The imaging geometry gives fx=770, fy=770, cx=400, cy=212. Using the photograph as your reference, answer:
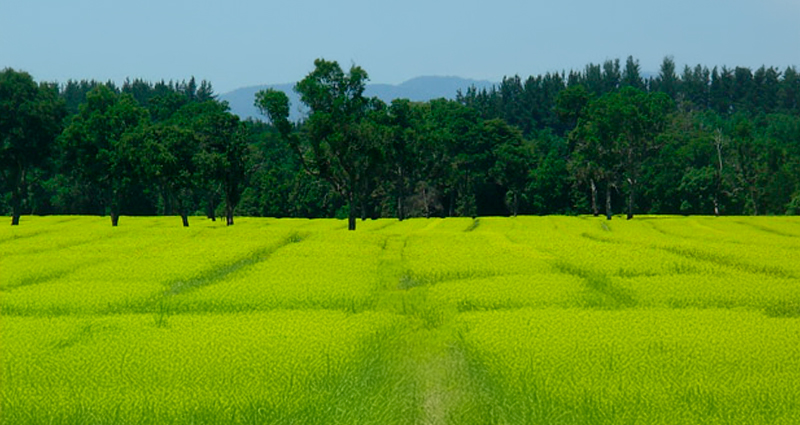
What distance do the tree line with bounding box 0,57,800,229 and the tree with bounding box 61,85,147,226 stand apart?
12 centimetres

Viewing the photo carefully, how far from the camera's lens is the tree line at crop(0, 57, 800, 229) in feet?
192

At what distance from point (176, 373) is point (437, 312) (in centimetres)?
744

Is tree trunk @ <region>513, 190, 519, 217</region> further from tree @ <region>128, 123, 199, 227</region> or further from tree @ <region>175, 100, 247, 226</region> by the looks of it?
tree @ <region>128, 123, 199, 227</region>

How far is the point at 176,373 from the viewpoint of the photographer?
1201 centimetres

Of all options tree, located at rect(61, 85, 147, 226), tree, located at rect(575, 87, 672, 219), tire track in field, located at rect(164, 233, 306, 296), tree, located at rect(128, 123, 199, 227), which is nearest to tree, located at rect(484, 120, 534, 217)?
tree, located at rect(575, 87, 672, 219)

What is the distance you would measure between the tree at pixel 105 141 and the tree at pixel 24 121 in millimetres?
1817

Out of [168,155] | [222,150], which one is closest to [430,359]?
[168,155]

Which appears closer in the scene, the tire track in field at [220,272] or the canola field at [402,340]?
the canola field at [402,340]

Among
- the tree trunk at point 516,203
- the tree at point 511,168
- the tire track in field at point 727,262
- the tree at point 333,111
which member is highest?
the tree at point 333,111

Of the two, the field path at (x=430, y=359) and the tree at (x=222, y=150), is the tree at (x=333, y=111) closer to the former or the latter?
the tree at (x=222, y=150)

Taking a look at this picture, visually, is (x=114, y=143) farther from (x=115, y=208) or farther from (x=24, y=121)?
(x=24, y=121)

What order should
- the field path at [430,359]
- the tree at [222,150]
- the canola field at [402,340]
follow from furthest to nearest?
1. the tree at [222,150]
2. the field path at [430,359]
3. the canola field at [402,340]

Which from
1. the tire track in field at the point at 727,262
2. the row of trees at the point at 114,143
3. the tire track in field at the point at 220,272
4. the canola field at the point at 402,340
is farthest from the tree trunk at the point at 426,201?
the canola field at the point at 402,340

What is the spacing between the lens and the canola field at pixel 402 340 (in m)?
10.3
